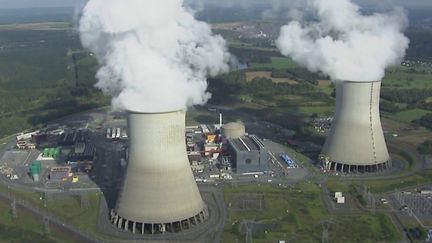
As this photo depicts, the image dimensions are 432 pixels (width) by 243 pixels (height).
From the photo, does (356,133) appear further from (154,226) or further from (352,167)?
(154,226)

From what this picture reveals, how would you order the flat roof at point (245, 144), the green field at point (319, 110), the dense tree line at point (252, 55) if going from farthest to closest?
the dense tree line at point (252, 55) → the green field at point (319, 110) → the flat roof at point (245, 144)

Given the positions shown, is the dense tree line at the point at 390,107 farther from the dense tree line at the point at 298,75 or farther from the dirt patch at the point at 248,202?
the dirt patch at the point at 248,202

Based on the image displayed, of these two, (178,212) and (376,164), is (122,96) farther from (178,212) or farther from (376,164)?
(376,164)

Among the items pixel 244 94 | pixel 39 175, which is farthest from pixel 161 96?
pixel 244 94

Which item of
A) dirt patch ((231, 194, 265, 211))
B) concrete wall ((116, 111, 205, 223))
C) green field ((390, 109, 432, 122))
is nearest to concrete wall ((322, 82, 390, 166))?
dirt patch ((231, 194, 265, 211))

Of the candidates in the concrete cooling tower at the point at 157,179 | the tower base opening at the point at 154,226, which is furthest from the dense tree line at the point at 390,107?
the concrete cooling tower at the point at 157,179

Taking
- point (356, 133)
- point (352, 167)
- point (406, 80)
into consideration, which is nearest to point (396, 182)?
point (352, 167)
